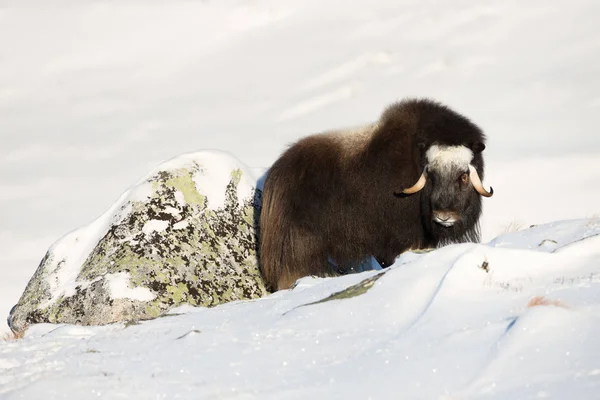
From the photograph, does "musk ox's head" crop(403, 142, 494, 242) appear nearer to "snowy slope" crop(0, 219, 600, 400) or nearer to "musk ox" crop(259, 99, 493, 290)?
"musk ox" crop(259, 99, 493, 290)

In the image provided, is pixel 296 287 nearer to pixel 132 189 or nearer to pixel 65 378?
pixel 65 378

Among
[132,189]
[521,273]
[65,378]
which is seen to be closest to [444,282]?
[521,273]

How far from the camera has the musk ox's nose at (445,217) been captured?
8.84 metres

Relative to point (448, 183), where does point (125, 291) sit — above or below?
below

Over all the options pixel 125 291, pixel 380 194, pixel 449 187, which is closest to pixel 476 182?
pixel 449 187

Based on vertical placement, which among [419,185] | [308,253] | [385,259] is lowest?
[385,259]

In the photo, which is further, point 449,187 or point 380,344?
point 449,187

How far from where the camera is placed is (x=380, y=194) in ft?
29.7

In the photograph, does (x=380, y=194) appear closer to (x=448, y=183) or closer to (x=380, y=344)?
(x=448, y=183)

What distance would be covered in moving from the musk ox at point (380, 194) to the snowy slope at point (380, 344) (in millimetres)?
3240

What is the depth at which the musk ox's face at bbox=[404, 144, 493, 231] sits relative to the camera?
8867mm

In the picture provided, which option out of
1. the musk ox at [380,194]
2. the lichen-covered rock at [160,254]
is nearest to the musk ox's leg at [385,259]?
the musk ox at [380,194]

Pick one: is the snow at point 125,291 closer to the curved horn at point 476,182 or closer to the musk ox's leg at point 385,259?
the musk ox's leg at point 385,259

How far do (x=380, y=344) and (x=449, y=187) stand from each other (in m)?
4.76
